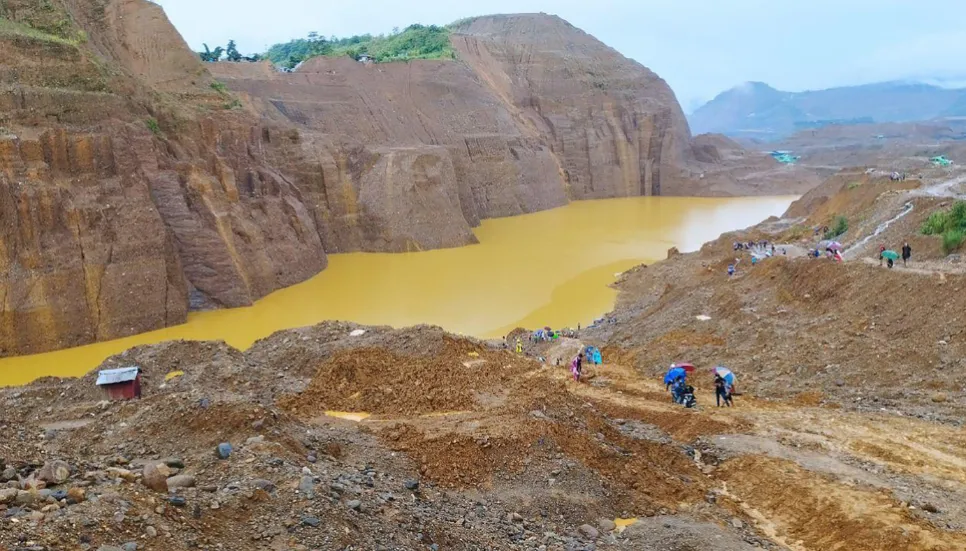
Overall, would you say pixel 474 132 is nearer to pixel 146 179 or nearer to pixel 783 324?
pixel 146 179

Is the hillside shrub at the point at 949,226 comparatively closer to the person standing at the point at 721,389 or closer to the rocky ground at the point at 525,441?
the rocky ground at the point at 525,441

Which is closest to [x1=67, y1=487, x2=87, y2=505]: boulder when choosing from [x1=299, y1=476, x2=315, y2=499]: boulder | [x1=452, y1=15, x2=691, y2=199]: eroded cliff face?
[x1=299, y1=476, x2=315, y2=499]: boulder

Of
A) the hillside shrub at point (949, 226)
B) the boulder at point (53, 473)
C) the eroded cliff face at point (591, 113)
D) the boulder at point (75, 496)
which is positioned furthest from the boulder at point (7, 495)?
the eroded cliff face at point (591, 113)

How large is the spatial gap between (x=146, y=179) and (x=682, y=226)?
34467 millimetres

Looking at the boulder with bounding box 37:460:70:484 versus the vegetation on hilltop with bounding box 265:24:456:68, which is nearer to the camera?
the boulder with bounding box 37:460:70:484

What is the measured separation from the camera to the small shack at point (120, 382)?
43.5 ft

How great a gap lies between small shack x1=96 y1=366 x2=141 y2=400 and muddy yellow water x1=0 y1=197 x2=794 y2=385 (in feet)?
28.9

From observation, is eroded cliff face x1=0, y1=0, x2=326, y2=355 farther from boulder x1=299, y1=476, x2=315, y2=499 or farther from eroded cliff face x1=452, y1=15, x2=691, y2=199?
eroded cliff face x1=452, y1=15, x2=691, y2=199

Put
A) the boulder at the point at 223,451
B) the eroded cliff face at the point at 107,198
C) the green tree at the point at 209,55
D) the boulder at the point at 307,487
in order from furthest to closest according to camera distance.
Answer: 1. the green tree at the point at 209,55
2. the eroded cliff face at the point at 107,198
3. the boulder at the point at 223,451
4. the boulder at the point at 307,487

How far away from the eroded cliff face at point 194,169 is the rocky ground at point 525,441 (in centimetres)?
954

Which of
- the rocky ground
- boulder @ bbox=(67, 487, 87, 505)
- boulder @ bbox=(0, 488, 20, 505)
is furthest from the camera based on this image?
the rocky ground

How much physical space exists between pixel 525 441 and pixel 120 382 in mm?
7998

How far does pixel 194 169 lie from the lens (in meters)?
28.0

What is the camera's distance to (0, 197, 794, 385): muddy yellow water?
2464cm
